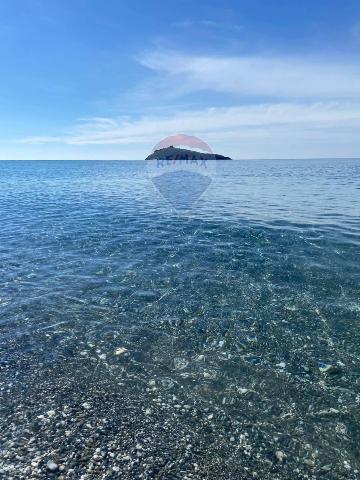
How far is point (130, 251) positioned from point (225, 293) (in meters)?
9.86

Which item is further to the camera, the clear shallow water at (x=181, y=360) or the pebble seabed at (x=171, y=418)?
the clear shallow water at (x=181, y=360)

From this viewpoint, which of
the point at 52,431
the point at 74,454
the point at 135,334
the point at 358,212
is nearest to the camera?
the point at 74,454

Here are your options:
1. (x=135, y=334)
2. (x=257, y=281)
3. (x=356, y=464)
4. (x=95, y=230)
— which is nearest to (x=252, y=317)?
(x=257, y=281)

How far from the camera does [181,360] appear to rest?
36.9 ft

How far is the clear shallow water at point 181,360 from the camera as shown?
7.55m

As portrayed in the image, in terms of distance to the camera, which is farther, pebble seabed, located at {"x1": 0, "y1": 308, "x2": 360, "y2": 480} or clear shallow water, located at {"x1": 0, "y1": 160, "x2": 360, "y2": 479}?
clear shallow water, located at {"x1": 0, "y1": 160, "x2": 360, "y2": 479}

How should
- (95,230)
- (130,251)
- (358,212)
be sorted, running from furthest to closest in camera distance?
(358,212) → (95,230) → (130,251)

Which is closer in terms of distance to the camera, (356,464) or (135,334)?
(356,464)

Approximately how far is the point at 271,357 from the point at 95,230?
2344 cm

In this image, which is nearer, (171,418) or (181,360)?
(171,418)

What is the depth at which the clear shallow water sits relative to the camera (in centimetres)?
755

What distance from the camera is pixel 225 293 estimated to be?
16.5 metres

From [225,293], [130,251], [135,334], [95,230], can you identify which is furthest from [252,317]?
[95,230]

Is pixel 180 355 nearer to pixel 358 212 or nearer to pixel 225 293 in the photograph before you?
pixel 225 293
